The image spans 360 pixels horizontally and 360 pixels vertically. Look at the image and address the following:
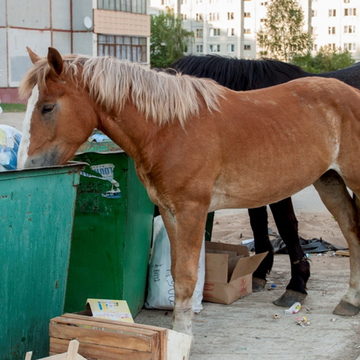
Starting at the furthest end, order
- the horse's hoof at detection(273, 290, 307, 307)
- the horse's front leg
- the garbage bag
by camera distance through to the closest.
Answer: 1. the horse's hoof at detection(273, 290, 307, 307)
2. the horse's front leg
3. the garbage bag

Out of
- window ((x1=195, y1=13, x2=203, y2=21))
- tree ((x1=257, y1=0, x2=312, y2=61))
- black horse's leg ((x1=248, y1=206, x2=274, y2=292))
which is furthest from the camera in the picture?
window ((x1=195, y1=13, x2=203, y2=21))

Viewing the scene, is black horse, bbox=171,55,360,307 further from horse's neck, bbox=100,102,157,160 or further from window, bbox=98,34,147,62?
window, bbox=98,34,147,62

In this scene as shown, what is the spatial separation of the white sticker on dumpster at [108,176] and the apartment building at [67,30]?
35719 millimetres

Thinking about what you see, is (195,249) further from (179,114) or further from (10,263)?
(10,263)

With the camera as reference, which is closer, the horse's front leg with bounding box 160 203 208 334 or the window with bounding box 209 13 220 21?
the horse's front leg with bounding box 160 203 208 334

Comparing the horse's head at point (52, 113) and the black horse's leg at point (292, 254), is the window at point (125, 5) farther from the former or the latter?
the horse's head at point (52, 113)

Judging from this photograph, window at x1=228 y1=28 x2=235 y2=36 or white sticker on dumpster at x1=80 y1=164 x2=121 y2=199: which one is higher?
window at x1=228 y1=28 x2=235 y2=36

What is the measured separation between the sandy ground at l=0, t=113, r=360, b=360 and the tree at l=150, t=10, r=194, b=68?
63.4 m

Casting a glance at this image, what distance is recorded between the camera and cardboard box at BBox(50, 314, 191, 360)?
3.69 metres

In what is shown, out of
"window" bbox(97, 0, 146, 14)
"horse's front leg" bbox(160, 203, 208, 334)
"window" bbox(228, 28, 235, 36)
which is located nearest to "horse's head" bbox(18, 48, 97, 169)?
"horse's front leg" bbox(160, 203, 208, 334)

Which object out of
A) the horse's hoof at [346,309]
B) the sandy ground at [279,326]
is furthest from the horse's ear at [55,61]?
the horse's hoof at [346,309]

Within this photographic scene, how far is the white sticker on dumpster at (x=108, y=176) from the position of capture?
4840 mm

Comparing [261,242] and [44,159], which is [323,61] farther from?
[44,159]

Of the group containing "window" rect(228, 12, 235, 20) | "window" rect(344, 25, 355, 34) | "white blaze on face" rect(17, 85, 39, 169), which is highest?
"window" rect(228, 12, 235, 20)
